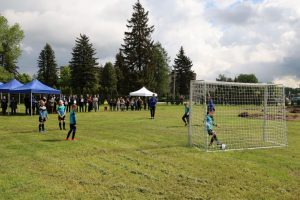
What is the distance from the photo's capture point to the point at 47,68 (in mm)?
86875

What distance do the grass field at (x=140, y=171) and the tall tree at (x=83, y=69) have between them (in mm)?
54829

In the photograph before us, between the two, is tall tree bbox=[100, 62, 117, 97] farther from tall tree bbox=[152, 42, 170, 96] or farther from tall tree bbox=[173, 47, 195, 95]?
tall tree bbox=[173, 47, 195, 95]

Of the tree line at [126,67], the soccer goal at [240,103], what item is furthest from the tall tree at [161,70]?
the soccer goal at [240,103]

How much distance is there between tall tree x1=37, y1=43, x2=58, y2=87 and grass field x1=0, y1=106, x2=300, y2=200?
7591 cm

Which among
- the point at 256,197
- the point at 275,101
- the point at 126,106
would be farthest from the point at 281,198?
the point at 126,106

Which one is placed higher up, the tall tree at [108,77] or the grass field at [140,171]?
the tall tree at [108,77]

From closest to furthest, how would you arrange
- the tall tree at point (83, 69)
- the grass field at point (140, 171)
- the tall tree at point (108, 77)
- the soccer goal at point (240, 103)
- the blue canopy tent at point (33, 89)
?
1. the grass field at point (140, 171)
2. the soccer goal at point (240, 103)
3. the blue canopy tent at point (33, 89)
4. the tall tree at point (83, 69)
5. the tall tree at point (108, 77)

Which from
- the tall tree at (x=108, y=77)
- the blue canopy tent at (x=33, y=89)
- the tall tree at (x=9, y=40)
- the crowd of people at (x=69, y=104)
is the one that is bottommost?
the crowd of people at (x=69, y=104)

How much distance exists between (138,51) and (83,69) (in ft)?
50.6

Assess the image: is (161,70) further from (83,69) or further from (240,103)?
(240,103)

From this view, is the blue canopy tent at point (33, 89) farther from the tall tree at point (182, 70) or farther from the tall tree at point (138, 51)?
the tall tree at point (182, 70)

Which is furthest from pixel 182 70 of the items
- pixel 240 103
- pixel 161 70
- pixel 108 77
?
pixel 240 103

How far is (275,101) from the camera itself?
14.8 m

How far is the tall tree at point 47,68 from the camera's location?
86.9m
